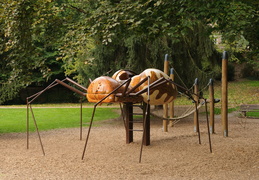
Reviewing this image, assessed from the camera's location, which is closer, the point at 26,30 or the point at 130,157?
the point at 130,157

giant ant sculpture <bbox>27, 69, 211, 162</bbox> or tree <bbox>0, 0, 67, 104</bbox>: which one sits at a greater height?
tree <bbox>0, 0, 67, 104</bbox>

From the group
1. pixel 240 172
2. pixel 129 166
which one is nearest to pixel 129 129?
pixel 129 166

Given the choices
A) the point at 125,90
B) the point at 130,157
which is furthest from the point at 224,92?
the point at 130,157

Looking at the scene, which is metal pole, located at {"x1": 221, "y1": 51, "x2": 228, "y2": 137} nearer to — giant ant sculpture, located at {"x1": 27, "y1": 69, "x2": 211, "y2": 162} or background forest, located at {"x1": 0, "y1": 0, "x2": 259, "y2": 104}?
background forest, located at {"x1": 0, "y1": 0, "x2": 259, "y2": 104}

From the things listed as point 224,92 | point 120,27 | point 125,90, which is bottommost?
point 224,92

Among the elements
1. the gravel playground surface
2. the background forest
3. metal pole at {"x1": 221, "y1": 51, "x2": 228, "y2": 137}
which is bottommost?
the gravel playground surface

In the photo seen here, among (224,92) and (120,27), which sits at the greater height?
(120,27)

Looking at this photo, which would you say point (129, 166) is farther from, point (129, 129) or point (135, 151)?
point (129, 129)

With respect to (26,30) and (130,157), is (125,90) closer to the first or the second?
(130,157)

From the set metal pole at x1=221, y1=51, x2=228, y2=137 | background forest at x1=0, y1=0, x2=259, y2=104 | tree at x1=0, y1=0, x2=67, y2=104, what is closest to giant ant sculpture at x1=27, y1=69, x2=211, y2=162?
background forest at x1=0, y1=0, x2=259, y2=104

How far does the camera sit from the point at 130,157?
8031 mm

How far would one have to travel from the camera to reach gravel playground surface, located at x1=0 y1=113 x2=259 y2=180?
655cm

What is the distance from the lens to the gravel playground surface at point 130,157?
6555 mm

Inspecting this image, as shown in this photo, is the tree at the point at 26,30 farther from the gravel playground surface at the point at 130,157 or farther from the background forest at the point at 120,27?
the gravel playground surface at the point at 130,157
